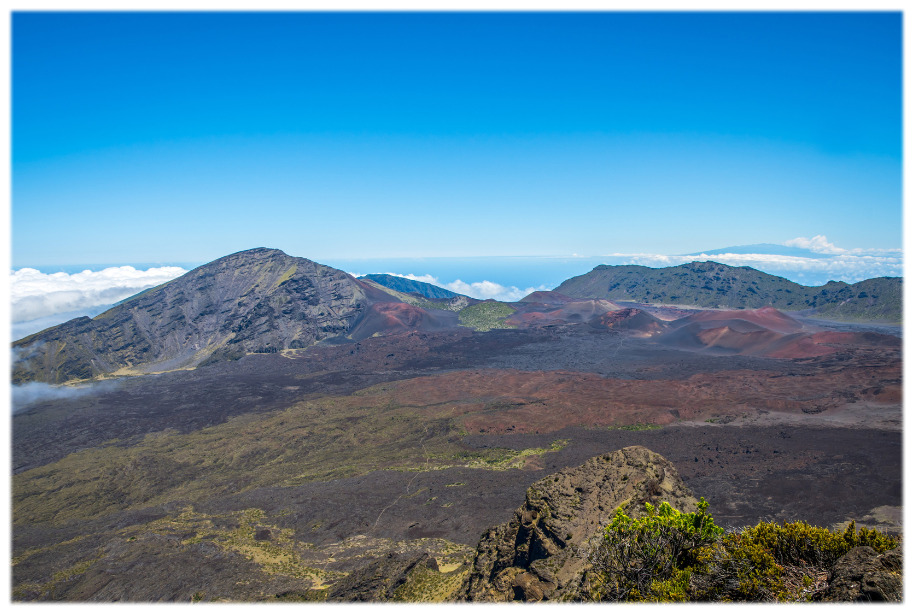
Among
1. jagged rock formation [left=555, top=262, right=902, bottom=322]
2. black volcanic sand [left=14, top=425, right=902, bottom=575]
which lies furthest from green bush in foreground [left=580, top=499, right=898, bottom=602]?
jagged rock formation [left=555, top=262, right=902, bottom=322]

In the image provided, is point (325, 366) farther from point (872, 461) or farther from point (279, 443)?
point (872, 461)

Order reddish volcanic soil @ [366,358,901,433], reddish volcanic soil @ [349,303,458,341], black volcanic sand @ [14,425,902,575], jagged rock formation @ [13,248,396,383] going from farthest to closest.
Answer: reddish volcanic soil @ [349,303,458,341] → jagged rock formation @ [13,248,396,383] → reddish volcanic soil @ [366,358,901,433] → black volcanic sand @ [14,425,902,575]

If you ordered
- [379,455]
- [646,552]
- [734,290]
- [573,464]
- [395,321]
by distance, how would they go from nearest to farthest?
[646,552]
[573,464]
[379,455]
[395,321]
[734,290]

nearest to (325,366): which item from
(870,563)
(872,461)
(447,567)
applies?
(447,567)

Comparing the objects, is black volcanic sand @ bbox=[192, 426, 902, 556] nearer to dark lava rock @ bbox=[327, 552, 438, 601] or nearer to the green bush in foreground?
dark lava rock @ bbox=[327, 552, 438, 601]

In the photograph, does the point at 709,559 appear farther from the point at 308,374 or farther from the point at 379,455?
the point at 308,374

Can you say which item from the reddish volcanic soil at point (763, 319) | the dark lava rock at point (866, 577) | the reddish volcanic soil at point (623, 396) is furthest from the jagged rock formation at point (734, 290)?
the dark lava rock at point (866, 577)

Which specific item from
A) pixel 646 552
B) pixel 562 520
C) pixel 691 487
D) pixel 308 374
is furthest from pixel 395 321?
pixel 646 552
